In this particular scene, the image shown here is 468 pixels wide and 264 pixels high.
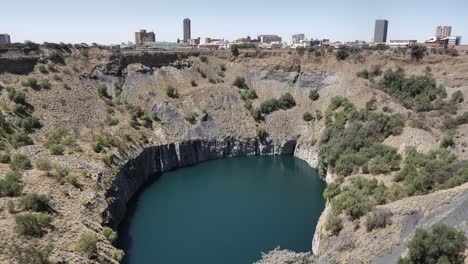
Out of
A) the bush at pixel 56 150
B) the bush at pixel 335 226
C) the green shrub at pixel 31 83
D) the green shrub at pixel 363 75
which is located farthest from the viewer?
the green shrub at pixel 363 75

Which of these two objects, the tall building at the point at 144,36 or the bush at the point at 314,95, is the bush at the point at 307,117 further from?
the tall building at the point at 144,36

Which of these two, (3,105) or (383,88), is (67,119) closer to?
(3,105)

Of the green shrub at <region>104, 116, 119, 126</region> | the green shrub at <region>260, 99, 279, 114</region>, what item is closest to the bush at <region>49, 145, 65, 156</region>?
the green shrub at <region>104, 116, 119, 126</region>

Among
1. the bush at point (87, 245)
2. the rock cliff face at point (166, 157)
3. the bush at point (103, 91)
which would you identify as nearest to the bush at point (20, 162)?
the rock cliff face at point (166, 157)

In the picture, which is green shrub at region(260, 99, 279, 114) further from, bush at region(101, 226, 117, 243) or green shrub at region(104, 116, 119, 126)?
bush at region(101, 226, 117, 243)

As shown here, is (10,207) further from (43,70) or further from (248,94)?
(248,94)

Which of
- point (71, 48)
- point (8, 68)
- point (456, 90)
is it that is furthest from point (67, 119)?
point (456, 90)
